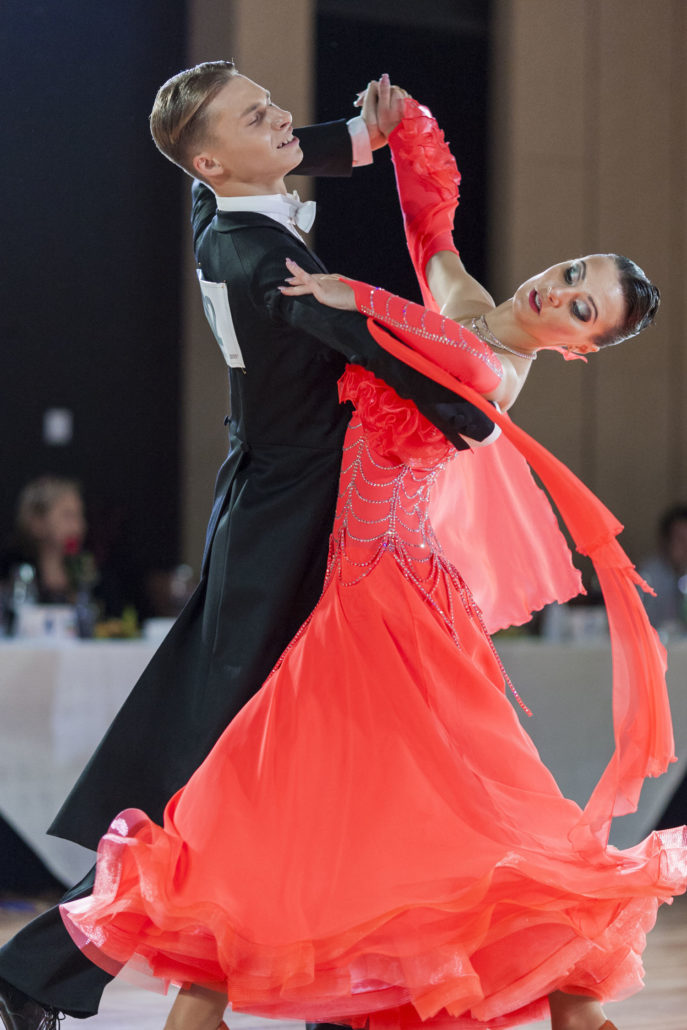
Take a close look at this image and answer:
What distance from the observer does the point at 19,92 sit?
20.0ft

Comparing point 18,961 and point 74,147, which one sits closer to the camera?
point 18,961

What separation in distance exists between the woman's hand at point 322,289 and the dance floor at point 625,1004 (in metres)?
1.51

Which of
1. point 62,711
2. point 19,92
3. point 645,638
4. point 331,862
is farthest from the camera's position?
point 19,92

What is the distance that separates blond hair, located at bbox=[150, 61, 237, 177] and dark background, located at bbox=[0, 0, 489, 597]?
427cm

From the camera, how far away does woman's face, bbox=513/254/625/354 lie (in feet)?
5.64

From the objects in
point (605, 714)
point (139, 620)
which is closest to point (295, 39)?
point (139, 620)

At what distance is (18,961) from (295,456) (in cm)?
77

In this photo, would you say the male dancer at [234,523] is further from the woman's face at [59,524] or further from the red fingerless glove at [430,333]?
the woman's face at [59,524]

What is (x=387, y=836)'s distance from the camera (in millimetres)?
1527

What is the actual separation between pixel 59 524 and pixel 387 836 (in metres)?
2.96

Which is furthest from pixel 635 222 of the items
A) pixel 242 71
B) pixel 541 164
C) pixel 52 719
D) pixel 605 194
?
pixel 52 719

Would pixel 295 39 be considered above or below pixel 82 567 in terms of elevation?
above

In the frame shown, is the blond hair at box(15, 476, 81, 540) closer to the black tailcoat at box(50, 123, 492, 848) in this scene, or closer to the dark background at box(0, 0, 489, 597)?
the dark background at box(0, 0, 489, 597)

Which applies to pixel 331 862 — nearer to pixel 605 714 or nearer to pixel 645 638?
pixel 645 638
